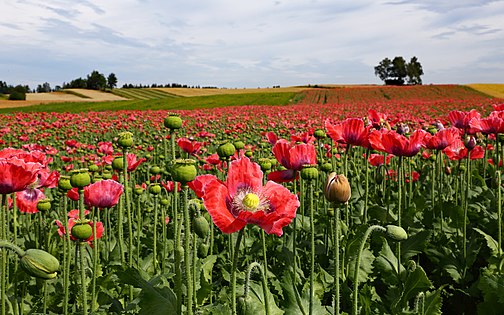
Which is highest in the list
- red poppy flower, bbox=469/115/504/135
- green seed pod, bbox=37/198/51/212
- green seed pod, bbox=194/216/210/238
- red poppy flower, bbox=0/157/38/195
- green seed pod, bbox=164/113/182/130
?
green seed pod, bbox=164/113/182/130

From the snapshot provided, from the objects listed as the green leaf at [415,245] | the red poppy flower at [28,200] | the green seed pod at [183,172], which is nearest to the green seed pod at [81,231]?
the green seed pod at [183,172]

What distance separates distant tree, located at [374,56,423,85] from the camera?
278 feet

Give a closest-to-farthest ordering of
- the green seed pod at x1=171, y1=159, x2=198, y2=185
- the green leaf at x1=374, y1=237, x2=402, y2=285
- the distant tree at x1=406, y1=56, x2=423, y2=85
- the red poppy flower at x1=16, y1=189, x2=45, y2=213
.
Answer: the green seed pod at x1=171, y1=159, x2=198, y2=185
the green leaf at x1=374, y1=237, x2=402, y2=285
the red poppy flower at x1=16, y1=189, x2=45, y2=213
the distant tree at x1=406, y1=56, x2=423, y2=85

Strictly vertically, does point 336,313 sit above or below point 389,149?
below

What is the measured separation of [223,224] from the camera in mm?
1287

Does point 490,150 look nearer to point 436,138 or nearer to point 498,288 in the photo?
point 436,138

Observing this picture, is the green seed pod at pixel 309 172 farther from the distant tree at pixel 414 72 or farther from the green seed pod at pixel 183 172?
the distant tree at pixel 414 72

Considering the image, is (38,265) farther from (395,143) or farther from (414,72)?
(414,72)

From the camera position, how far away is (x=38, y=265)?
1.25 meters

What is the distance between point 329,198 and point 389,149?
4.26ft

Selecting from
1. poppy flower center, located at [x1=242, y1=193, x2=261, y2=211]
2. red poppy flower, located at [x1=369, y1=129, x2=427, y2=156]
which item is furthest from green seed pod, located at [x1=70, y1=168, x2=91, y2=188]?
red poppy flower, located at [x1=369, y1=129, x2=427, y2=156]

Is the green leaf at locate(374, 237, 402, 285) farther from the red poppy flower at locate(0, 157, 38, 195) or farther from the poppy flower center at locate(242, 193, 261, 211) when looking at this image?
the red poppy flower at locate(0, 157, 38, 195)

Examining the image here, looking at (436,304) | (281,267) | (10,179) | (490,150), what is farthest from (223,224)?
(490,150)

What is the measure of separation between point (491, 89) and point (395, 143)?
6199 centimetres
